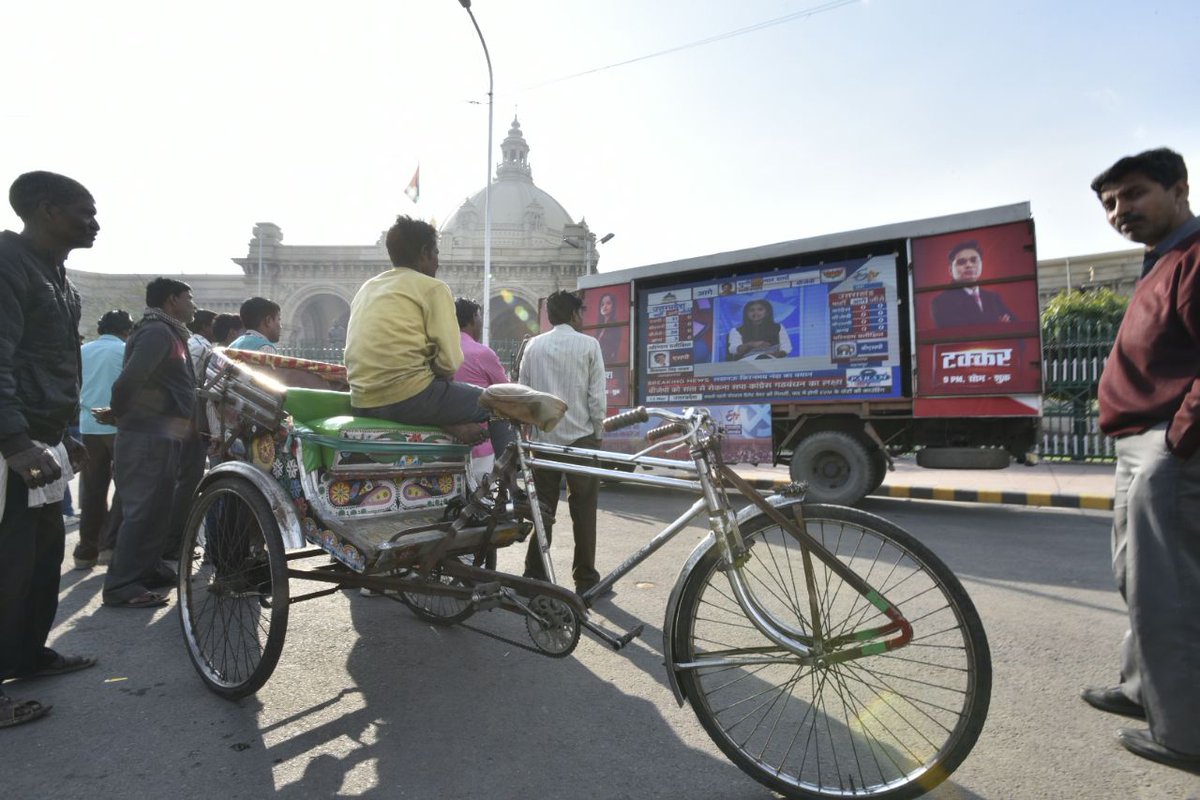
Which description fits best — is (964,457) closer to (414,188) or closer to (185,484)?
(185,484)

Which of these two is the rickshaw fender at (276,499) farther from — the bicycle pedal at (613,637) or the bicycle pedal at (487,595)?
the bicycle pedal at (613,637)

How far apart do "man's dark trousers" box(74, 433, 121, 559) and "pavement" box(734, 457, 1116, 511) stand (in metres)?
5.60

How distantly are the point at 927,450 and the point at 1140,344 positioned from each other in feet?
15.1

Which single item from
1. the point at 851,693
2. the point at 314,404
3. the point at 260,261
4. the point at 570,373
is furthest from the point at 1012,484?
the point at 260,261

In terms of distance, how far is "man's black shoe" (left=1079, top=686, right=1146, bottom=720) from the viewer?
7.35ft

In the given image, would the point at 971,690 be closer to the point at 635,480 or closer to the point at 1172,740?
the point at 1172,740

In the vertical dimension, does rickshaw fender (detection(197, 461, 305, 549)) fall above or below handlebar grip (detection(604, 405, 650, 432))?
below

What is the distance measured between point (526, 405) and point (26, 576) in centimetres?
204

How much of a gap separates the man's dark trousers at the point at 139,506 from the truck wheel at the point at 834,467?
17.8 feet

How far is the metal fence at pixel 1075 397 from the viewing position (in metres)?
10.1

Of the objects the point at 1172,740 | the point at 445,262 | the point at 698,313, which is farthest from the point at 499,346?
the point at 1172,740

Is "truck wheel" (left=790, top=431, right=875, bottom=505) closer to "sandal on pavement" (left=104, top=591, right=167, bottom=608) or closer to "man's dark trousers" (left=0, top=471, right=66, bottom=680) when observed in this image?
"sandal on pavement" (left=104, top=591, right=167, bottom=608)

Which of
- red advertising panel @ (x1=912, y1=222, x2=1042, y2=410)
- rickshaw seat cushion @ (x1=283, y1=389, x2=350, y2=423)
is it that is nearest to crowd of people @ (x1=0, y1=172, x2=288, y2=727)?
rickshaw seat cushion @ (x1=283, y1=389, x2=350, y2=423)

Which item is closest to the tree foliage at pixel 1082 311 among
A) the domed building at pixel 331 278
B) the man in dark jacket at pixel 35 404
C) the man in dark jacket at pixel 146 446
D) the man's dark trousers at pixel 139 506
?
the man in dark jacket at pixel 146 446
